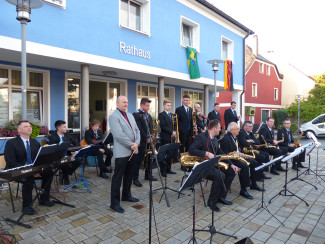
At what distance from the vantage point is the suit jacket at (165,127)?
249 inches

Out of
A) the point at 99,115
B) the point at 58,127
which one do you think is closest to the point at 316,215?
the point at 58,127

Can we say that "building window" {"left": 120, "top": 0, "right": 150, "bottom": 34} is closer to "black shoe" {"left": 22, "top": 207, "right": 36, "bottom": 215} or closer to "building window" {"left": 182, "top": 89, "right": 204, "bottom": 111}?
"building window" {"left": 182, "top": 89, "right": 204, "bottom": 111}

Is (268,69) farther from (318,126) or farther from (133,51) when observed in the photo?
(133,51)

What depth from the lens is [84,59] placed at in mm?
6965

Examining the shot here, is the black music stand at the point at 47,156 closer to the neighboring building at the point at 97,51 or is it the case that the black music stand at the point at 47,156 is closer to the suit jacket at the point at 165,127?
the suit jacket at the point at 165,127

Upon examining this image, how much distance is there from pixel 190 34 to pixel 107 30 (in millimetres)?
5189

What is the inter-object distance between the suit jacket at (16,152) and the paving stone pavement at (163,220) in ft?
2.74

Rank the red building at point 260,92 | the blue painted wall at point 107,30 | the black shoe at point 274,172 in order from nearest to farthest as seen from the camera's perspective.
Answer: the blue painted wall at point 107,30
the black shoe at point 274,172
the red building at point 260,92

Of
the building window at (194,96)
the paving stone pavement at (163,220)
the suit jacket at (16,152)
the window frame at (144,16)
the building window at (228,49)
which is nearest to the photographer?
the paving stone pavement at (163,220)

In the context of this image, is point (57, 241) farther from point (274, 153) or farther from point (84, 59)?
point (274, 153)

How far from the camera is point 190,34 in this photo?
38.0 ft

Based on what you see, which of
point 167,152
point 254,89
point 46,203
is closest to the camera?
point 46,203

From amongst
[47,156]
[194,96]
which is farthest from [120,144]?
[194,96]

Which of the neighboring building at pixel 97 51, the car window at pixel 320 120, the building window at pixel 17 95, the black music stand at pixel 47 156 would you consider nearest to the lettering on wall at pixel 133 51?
the neighboring building at pixel 97 51
